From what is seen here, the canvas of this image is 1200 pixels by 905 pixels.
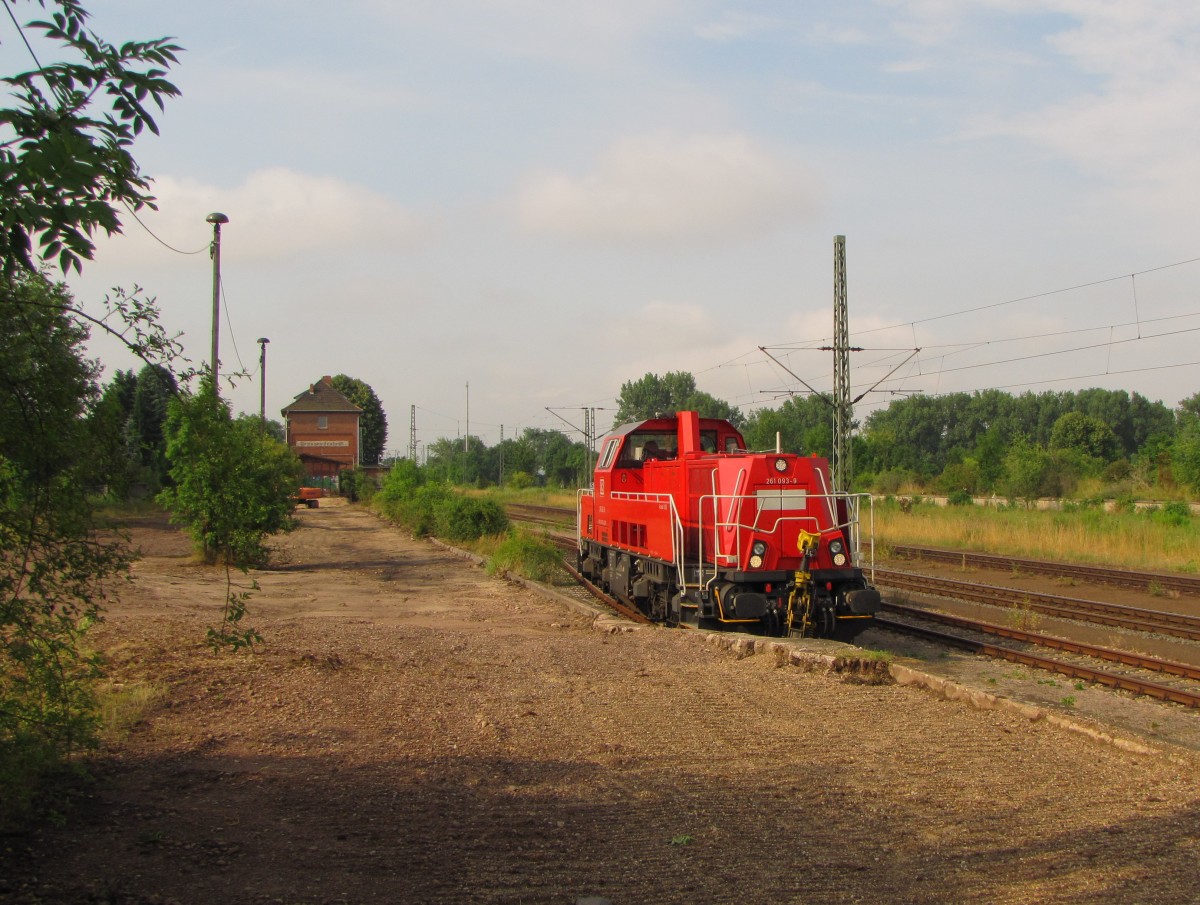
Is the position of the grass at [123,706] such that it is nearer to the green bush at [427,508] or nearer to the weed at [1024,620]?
the weed at [1024,620]

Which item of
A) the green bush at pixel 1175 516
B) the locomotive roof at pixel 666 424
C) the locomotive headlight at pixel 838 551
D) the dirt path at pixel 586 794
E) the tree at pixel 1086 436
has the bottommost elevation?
the dirt path at pixel 586 794

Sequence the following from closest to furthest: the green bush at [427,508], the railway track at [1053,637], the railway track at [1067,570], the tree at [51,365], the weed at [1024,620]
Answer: the tree at [51,365] < the railway track at [1053,637] < the weed at [1024,620] < the railway track at [1067,570] < the green bush at [427,508]

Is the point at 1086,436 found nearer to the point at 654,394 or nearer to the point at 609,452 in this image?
the point at 654,394

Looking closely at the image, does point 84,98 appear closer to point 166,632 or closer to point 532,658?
point 532,658

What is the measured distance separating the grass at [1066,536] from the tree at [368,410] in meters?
71.9

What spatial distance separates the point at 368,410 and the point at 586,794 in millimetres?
98441

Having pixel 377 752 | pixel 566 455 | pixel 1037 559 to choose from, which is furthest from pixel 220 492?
pixel 566 455

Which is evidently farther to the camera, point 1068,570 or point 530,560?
point 1068,570

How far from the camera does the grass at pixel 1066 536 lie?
24484 millimetres

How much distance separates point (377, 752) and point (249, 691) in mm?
2211

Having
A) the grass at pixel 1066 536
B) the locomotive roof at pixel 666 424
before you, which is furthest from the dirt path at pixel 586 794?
the grass at pixel 1066 536

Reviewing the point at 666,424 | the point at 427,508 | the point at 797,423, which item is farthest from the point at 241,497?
the point at 797,423

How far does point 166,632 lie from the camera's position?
1159cm

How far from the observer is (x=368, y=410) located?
10125 cm
